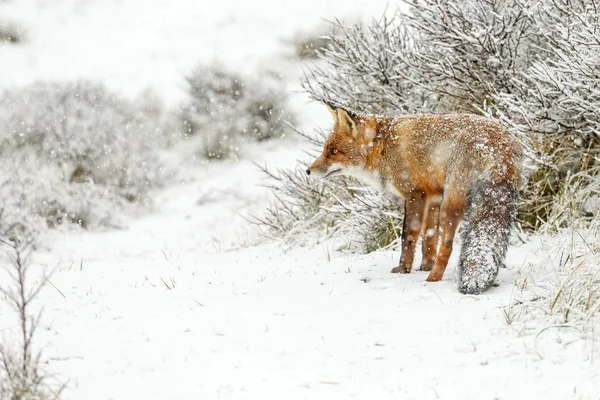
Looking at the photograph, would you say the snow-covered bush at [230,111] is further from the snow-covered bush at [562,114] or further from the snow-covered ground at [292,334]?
the snow-covered bush at [562,114]

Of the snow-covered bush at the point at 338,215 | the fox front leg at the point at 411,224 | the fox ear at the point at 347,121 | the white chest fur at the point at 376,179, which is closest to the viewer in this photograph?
the fox front leg at the point at 411,224

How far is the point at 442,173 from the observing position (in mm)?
5418

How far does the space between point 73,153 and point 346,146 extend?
11600mm

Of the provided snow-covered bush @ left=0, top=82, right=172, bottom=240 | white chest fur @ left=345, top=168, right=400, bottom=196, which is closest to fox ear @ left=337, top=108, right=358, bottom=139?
white chest fur @ left=345, top=168, right=400, bottom=196

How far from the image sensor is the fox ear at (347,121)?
6.04m

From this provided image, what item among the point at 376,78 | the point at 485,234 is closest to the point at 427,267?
the point at 485,234

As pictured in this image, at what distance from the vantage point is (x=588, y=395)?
3246mm

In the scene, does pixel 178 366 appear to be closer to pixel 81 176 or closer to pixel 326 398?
pixel 326 398

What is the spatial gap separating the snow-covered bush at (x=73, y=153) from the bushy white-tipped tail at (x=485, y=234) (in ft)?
36.4

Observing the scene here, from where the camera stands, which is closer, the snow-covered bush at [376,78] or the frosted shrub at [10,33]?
the snow-covered bush at [376,78]

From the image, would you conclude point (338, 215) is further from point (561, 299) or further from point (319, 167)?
point (561, 299)

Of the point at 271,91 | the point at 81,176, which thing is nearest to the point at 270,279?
the point at 81,176

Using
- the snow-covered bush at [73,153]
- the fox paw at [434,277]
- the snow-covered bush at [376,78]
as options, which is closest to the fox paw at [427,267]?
the fox paw at [434,277]

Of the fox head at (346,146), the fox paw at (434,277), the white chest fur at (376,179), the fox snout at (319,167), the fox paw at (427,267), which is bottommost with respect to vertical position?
→ the fox paw at (434,277)
